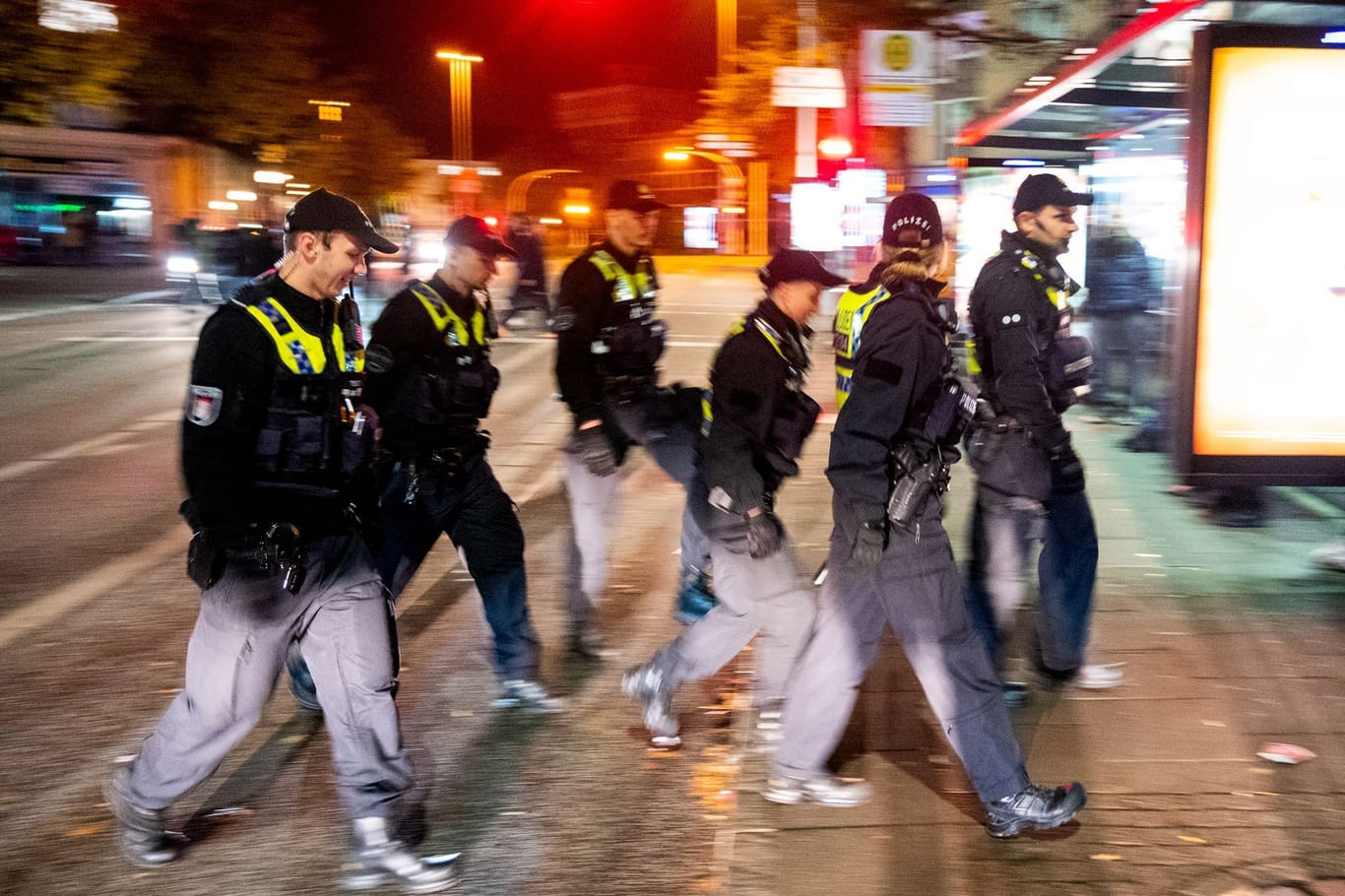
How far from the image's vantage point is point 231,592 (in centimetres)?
375

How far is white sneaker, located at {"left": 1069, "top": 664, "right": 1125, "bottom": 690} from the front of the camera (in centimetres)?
529

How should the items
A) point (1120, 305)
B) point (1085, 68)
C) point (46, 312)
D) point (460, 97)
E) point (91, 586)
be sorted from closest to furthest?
point (91, 586)
point (1085, 68)
point (1120, 305)
point (46, 312)
point (460, 97)

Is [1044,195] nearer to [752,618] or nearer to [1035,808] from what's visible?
[752,618]

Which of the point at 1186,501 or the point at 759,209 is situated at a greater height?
the point at 759,209

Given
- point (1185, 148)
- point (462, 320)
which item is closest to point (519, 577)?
point (462, 320)

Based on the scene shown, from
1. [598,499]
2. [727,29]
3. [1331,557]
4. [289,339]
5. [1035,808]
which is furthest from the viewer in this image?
[727,29]

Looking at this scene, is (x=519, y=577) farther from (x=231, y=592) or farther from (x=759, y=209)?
(x=759, y=209)

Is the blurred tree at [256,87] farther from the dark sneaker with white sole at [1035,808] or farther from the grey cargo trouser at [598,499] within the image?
the dark sneaker with white sole at [1035,808]

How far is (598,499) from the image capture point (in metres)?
5.70

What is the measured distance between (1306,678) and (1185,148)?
245 centimetres

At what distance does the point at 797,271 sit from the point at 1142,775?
209 centimetres

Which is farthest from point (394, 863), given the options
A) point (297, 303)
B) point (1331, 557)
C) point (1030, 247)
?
point (1331, 557)

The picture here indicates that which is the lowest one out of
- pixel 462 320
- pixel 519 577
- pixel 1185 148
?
pixel 519 577

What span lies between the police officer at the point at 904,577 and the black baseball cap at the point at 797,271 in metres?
0.26
